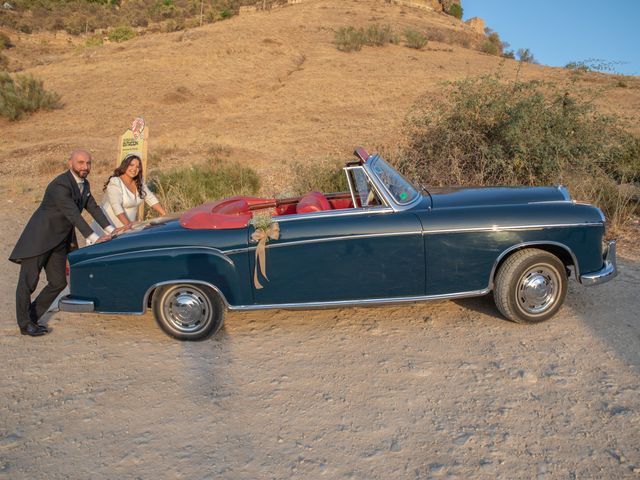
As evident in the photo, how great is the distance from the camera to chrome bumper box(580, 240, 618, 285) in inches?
164

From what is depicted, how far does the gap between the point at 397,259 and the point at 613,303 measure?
2220mm

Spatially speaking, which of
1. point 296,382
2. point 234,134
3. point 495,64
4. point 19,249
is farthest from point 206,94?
point 296,382

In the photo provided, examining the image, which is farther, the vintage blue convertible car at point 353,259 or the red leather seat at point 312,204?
the red leather seat at point 312,204

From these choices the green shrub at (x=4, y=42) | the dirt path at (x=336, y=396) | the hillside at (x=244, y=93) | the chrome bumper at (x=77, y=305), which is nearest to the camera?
the dirt path at (x=336, y=396)

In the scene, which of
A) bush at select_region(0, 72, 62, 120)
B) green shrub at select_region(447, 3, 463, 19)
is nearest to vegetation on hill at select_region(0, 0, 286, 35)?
green shrub at select_region(447, 3, 463, 19)

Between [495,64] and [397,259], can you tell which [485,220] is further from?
[495,64]

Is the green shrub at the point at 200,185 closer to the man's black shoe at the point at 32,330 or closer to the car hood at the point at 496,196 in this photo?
the man's black shoe at the point at 32,330

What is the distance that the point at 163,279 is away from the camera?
4172 mm

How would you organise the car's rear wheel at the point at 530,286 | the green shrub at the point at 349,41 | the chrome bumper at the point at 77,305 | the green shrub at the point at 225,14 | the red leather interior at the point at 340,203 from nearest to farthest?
the car's rear wheel at the point at 530,286 < the chrome bumper at the point at 77,305 < the red leather interior at the point at 340,203 < the green shrub at the point at 349,41 < the green shrub at the point at 225,14

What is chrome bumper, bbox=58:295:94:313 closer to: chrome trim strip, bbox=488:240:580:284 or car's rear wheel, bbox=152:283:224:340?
car's rear wheel, bbox=152:283:224:340

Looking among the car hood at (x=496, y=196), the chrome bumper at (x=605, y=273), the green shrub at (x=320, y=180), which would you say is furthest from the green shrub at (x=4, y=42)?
the chrome bumper at (x=605, y=273)

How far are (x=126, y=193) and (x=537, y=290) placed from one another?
13.7 ft

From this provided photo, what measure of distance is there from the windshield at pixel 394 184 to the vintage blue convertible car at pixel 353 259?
1.1 inches

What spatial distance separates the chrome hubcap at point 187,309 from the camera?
4.29 m
